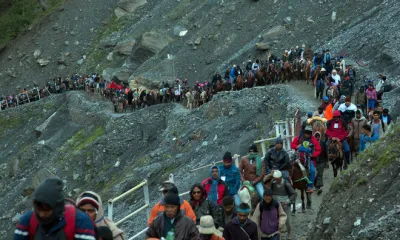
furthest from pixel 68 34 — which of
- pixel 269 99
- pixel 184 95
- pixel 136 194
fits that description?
pixel 136 194

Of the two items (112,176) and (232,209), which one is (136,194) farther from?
(232,209)

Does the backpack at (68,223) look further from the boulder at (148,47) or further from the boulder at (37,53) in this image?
the boulder at (37,53)

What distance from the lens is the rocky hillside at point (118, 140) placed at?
27.8 metres

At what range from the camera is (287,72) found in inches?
1329

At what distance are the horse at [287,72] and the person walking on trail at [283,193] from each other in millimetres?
21946

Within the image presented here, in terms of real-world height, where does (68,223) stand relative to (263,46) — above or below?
above

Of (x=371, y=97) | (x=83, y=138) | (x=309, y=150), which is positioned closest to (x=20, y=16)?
(x=83, y=138)

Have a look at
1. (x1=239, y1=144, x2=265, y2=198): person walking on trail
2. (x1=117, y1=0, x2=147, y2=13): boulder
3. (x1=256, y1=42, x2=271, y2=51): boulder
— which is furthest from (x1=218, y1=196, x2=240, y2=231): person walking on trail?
(x1=117, y1=0, x2=147, y2=13): boulder

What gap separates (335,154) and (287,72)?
57.8 feet

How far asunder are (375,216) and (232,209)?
77.6 inches

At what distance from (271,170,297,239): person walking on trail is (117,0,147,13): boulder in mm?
50880

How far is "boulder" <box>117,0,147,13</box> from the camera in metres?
61.6

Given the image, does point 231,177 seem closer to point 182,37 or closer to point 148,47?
point 182,37

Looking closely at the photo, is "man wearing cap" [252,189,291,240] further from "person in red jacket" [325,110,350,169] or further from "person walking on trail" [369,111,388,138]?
"person walking on trail" [369,111,388,138]
